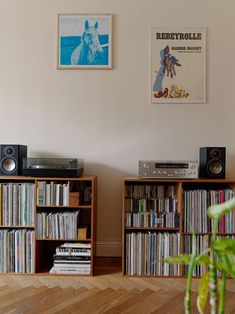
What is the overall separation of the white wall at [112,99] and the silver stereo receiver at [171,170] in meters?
0.42

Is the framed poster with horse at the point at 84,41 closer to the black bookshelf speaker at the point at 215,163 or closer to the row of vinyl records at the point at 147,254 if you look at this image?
the black bookshelf speaker at the point at 215,163

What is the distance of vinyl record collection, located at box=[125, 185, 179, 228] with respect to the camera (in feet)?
7.11

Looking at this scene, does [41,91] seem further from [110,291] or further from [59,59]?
[110,291]

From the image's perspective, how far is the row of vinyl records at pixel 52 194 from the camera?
84.0 inches

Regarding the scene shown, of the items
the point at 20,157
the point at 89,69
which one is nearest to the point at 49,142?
the point at 20,157

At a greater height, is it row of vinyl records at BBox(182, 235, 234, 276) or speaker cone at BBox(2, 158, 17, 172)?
speaker cone at BBox(2, 158, 17, 172)

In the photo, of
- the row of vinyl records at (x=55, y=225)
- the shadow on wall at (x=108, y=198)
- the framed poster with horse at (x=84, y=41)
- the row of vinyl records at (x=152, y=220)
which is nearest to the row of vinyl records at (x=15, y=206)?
the row of vinyl records at (x=55, y=225)

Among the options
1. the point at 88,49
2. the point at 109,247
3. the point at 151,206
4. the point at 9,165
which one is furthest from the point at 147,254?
the point at 88,49

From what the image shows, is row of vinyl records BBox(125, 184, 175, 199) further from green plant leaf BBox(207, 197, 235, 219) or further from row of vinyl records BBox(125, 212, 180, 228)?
green plant leaf BBox(207, 197, 235, 219)

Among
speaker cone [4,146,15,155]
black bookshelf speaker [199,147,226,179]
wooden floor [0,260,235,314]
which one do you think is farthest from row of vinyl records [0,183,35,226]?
black bookshelf speaker [199,147,226,179]

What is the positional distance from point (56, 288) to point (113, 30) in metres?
2.13

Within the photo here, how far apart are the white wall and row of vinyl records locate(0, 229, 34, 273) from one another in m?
0.64

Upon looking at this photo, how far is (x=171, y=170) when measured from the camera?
2.11 m

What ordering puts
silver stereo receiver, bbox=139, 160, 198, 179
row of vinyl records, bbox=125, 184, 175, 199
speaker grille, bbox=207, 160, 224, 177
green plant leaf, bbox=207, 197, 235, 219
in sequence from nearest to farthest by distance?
green plant leaf, bbox=207, 197, 235, 219 → silver stereo receiver, bbox=139, 160, 198, 179 → speaker grille, bbox=207, 160, 224, 177 → row of vinyl records, bbox=125, 184, 175, 199
